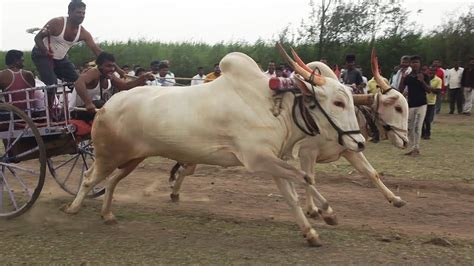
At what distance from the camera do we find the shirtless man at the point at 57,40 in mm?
6648

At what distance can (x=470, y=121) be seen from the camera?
17.6m

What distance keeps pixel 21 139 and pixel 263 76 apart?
2.95m

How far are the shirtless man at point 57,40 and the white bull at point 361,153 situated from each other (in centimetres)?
196

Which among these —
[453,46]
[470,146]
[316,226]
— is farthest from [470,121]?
[316,226]

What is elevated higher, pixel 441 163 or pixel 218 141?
pixel 218 141

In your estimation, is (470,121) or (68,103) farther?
(470,121)

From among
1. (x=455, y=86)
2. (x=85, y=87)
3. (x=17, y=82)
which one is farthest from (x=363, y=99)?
(x=455, y=86)

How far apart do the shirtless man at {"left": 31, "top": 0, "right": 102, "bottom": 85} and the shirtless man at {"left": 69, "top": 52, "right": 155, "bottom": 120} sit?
0.38 m

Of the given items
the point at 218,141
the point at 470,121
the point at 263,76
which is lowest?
the point at 470,121

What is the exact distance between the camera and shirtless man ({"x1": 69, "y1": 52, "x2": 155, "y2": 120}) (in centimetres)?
621

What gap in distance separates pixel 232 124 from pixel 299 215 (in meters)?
1.04

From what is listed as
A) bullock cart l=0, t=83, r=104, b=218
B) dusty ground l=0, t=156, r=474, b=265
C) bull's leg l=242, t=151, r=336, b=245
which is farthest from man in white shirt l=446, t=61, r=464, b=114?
bull's leg l=242, t=151, r=336, b=245

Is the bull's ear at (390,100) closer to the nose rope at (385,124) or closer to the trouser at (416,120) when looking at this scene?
the nose rope at (385,124)

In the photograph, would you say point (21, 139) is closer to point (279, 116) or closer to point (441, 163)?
point (279, 116)
